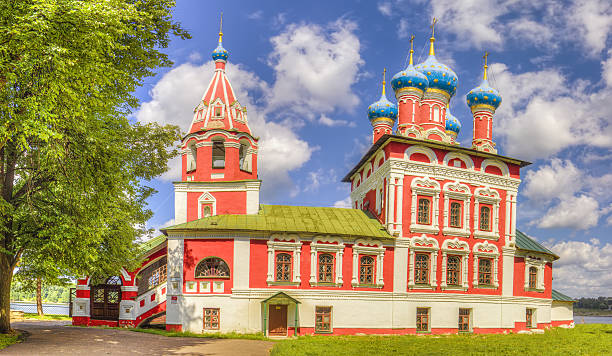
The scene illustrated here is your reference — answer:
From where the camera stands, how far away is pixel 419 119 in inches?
1025

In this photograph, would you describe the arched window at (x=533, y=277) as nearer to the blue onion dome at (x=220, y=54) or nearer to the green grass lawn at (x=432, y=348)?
the green grass lawn at (x=432, y=348)

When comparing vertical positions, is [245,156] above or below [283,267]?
above

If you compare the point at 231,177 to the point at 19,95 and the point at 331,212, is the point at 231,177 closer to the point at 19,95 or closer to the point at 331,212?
the point at 331,212

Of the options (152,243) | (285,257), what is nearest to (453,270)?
(285,257)

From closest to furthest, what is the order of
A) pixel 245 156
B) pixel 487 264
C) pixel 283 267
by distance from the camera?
1. pixel 283 267
2. pixel 245 156
3. pixel 487 264

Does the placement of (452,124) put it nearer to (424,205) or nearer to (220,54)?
(424,205)

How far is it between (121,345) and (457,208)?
16.6m

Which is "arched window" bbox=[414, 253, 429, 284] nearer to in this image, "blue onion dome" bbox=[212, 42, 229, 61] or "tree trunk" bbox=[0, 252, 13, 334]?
"blue onion dome" bbox=[212, 42, 229, 61]

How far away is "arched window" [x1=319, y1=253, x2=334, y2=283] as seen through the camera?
21.6 metres

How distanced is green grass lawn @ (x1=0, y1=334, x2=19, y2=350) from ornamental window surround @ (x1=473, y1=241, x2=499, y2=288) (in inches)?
768

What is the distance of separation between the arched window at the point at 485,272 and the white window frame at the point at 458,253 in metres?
0.99

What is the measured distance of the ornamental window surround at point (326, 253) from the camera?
21.3 meters

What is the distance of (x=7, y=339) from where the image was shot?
46.8 ft

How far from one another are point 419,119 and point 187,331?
15682mm
